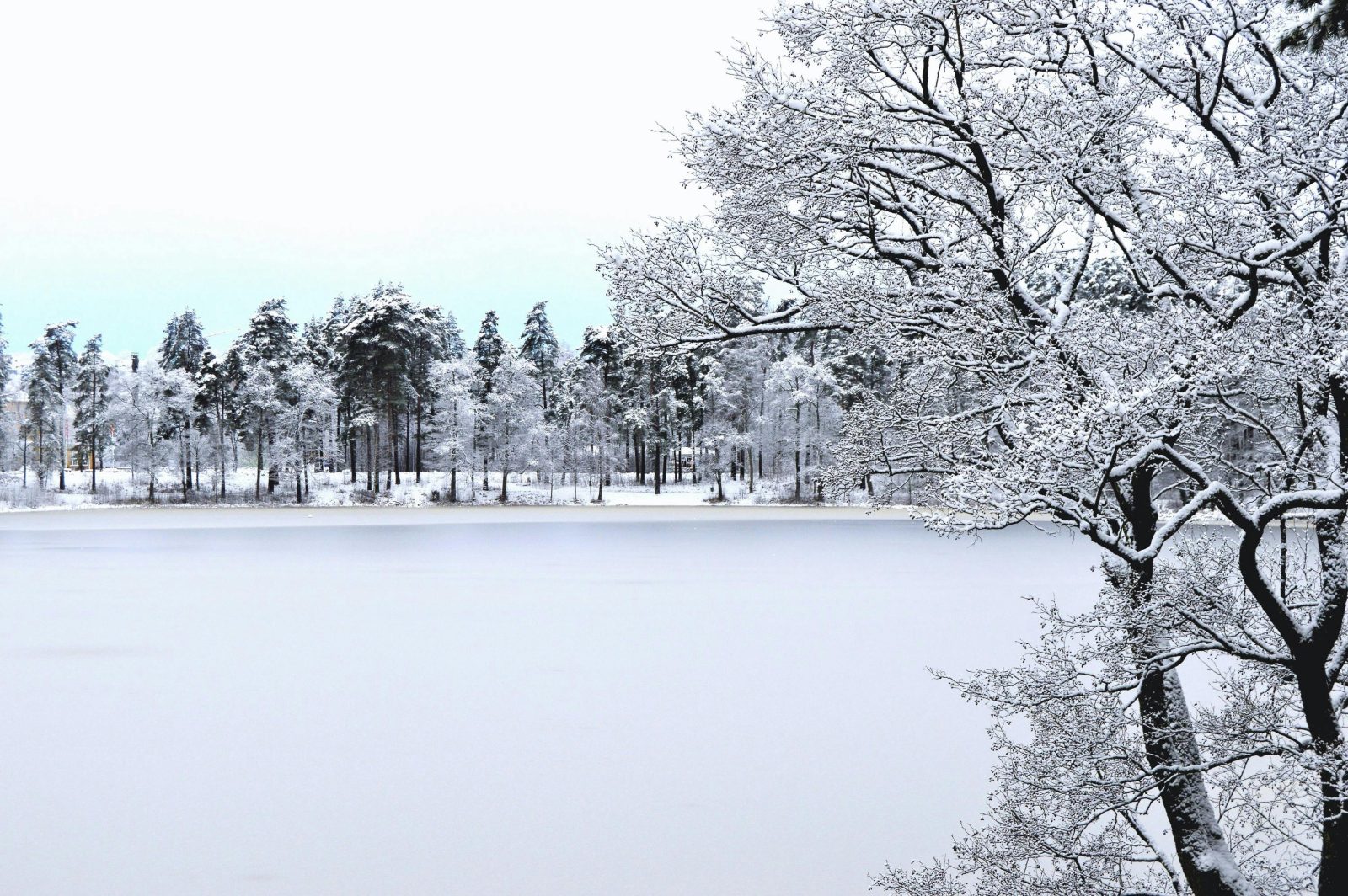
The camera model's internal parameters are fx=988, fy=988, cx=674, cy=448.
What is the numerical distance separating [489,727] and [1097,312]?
36.5ft

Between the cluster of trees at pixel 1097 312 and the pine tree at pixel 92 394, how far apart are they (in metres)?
65.5

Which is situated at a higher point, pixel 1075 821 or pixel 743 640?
pixel 1075 821

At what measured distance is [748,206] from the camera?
604 cm

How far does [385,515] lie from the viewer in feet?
170

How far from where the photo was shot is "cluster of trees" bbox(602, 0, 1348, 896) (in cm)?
436

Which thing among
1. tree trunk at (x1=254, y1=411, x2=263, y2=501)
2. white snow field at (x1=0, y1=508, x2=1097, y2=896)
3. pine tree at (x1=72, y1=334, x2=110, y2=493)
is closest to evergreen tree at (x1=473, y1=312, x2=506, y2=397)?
tree trunk at (x1=254, y1=411, x2=263, y2=501)

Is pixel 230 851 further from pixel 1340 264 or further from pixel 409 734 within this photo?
pixel 1340 264

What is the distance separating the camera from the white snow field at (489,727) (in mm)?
9430

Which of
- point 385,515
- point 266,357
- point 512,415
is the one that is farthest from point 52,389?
point 512,415

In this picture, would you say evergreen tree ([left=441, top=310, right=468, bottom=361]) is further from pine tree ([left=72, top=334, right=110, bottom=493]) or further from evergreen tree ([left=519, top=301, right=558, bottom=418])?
pine tree ([left=72, top=334, right=110, bottom=493])

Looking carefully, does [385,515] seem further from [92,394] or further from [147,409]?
[92,394]

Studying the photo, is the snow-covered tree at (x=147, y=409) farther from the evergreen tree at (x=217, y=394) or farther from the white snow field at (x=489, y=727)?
the white snow field at (x=489, y=727)

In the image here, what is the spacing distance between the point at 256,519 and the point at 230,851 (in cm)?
4278

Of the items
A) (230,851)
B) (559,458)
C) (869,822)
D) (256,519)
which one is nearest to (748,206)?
(869,822)
